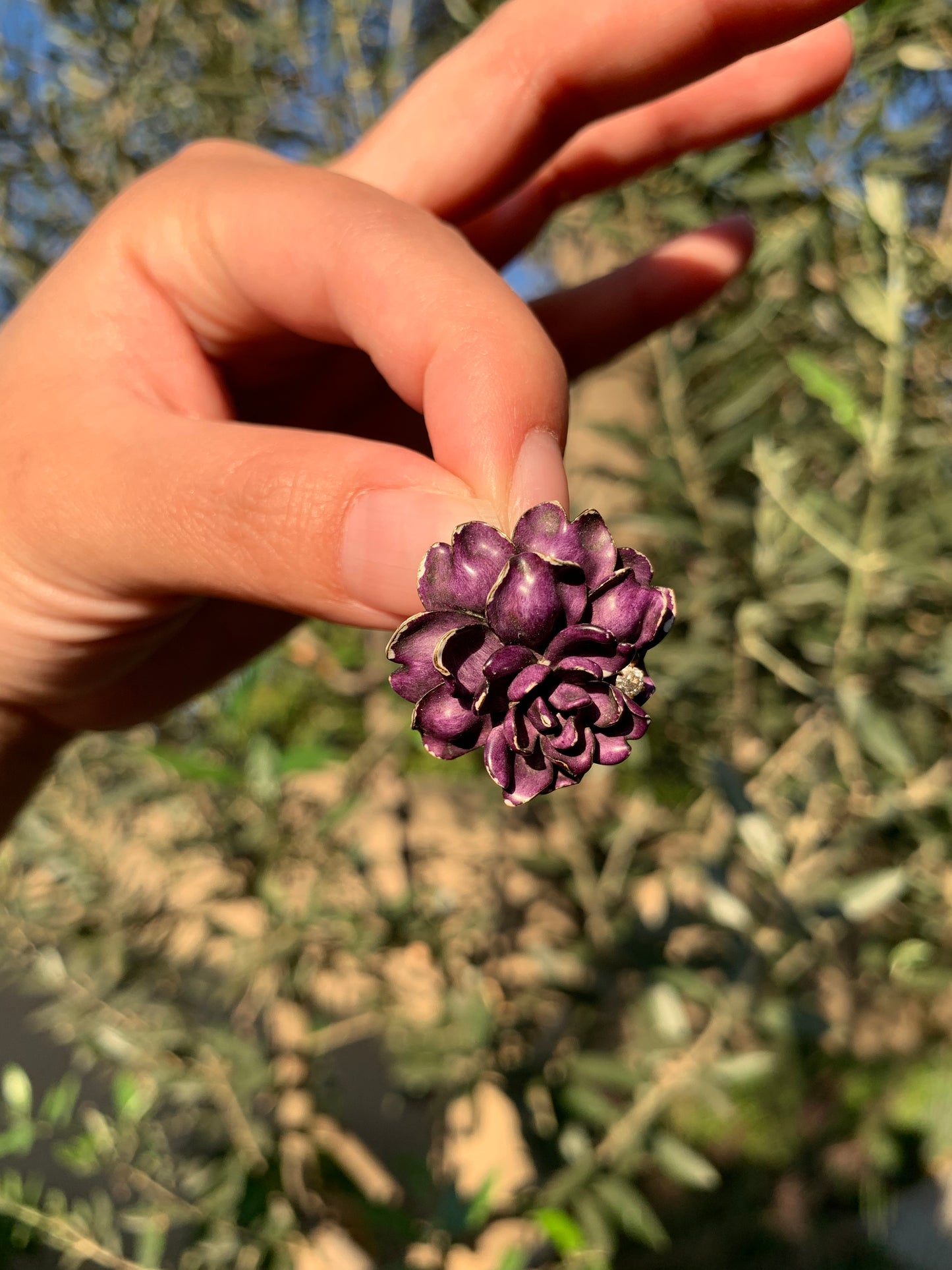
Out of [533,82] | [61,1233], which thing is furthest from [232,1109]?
[533,82]

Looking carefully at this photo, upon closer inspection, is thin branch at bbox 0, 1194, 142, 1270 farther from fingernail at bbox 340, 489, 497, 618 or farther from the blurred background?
fingernail at bbox 340, 489, 497, 618

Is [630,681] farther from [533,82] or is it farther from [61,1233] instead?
[61,1233]

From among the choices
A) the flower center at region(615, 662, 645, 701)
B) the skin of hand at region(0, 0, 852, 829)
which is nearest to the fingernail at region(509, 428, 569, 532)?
the skin of hand at region(0, 0, 852, 829)

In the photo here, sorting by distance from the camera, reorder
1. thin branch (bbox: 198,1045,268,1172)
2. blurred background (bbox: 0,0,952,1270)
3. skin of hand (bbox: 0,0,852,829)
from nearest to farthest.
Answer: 1. skin of hand (bbox: 0,0,852,829)
2. blurred background (bbox: 0,0,952,1270)
3. thin branch (bbox: 198,1045,268,1172)

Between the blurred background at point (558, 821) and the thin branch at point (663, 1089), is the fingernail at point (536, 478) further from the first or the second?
the thin branch at point (663, 1089)

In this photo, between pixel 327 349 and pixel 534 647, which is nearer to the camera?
pixel 534 647

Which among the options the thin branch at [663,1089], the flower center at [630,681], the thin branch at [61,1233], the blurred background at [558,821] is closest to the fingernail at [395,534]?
the flower center at [630,681]
